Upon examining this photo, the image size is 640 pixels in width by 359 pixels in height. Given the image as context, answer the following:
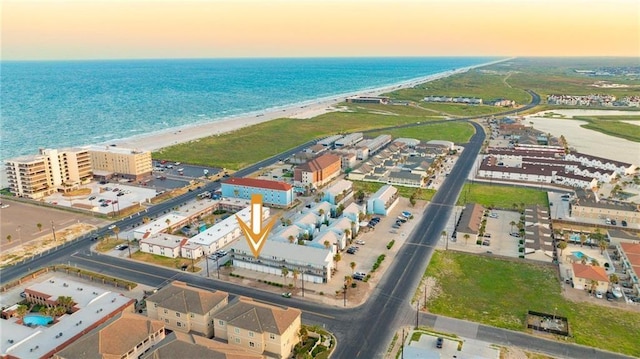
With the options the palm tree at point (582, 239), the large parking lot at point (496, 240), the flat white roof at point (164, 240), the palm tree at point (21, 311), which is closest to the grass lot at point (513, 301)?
the large parking lot at point (496, 240)

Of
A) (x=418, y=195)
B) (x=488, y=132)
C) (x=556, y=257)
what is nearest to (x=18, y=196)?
(x=418, y=195)

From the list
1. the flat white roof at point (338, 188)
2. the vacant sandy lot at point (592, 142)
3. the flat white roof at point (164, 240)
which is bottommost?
the flat white roof at point (164, 240)

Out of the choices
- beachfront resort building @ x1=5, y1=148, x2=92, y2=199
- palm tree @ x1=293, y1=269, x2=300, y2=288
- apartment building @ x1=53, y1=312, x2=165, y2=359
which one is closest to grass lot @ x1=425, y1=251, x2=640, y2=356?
palm tree @ x1=293, y1=269, x2=300, y2=288

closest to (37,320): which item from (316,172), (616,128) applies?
(316,172)

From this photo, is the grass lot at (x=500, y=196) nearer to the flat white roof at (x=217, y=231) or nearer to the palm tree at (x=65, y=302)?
the flat white roof at (x=217, y=231)

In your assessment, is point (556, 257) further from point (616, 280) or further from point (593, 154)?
point (593, 154)

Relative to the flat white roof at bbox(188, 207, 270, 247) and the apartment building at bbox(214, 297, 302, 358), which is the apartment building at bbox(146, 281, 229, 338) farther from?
the flat white roof at bbox(188, 207, 270, 247)

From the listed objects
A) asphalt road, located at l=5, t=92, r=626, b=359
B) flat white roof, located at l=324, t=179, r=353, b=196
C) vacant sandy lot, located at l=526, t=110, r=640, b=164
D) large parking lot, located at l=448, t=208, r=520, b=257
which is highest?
vacant sandy lot, located at l=526, t=110, r=640, b=164
